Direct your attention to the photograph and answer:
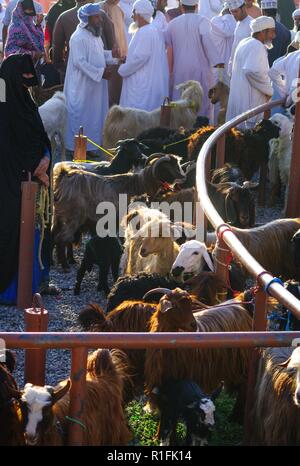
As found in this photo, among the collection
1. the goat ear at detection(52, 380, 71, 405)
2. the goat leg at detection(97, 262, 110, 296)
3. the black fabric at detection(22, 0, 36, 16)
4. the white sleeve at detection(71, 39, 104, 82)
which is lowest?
the goat ear at detection(52, 380, 71, 405)

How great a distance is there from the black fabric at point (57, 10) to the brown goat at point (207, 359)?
1102cm

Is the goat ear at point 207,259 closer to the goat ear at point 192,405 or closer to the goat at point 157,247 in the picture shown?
the goat at point 157,247

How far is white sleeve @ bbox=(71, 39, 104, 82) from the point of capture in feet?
46.3

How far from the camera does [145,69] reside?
48.0 feet

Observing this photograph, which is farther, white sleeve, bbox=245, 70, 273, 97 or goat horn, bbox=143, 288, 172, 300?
white sleeve, bbox=245, 70, 273, 97

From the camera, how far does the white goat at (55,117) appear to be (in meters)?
12.8

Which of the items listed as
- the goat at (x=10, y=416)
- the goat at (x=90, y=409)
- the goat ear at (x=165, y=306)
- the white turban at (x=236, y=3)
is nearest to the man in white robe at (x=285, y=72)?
the white turban at (x=236, y=3)

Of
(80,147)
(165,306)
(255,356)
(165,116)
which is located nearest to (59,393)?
(165,306)

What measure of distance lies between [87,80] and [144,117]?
5.02 ft

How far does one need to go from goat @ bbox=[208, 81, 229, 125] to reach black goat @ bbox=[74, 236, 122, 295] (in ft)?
18.4

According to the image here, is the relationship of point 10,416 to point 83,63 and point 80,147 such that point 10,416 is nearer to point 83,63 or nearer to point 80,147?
point 80,147

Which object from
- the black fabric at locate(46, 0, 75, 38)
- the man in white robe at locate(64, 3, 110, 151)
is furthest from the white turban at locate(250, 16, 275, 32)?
the black fabric at locate(46, 0, 75, 38)

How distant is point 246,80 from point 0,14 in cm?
594

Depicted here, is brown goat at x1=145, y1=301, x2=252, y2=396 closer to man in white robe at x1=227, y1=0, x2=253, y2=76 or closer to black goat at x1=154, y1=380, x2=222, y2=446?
black goat at x1=154, y1=380, x2=222, y2=446
